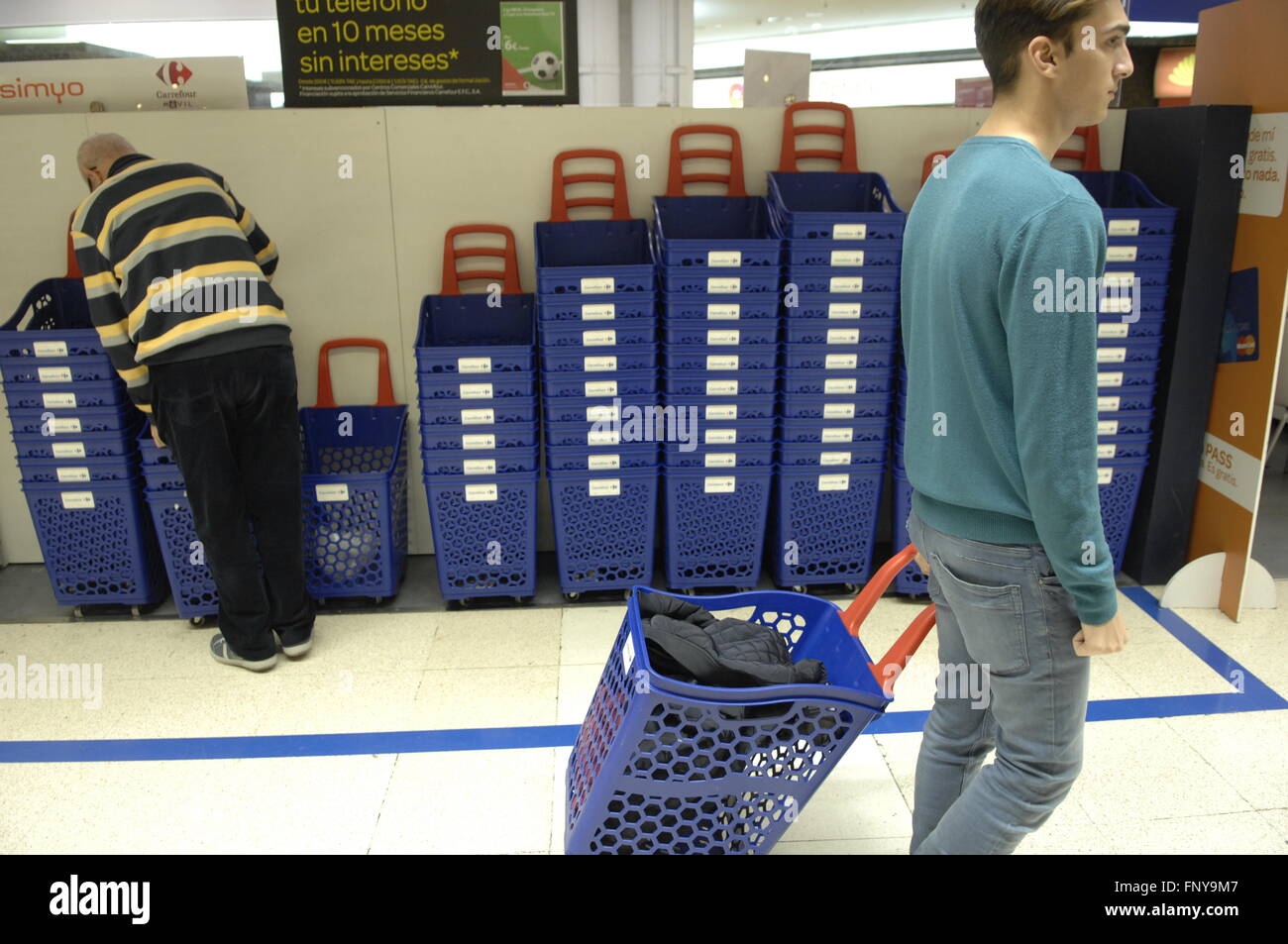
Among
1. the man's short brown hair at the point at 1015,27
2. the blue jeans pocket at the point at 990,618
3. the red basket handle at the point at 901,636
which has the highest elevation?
the man's short brown hair at the point at 1015,27

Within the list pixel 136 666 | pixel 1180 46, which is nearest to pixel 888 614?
pixel 136 666

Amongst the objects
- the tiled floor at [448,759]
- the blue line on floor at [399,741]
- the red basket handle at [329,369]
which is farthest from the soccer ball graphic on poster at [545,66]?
the blue line on floor at [399,741]

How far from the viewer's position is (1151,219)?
12.0 ft

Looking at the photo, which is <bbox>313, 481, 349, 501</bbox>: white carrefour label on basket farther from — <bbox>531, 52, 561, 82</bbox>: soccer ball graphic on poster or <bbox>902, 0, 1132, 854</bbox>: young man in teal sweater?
<bbox>902, 0, 1132, 854</bbox>: young man in teal sweater

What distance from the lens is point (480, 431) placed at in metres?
3.67

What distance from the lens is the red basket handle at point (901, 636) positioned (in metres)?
2.06

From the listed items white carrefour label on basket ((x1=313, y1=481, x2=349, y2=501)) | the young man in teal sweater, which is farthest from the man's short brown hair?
white carrefour label on basket ((x1=313, y1=481, x2=349, y2=501))

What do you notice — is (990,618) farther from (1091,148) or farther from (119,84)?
(119,84)

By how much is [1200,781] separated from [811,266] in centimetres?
202

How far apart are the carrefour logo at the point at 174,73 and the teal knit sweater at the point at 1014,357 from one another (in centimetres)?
339

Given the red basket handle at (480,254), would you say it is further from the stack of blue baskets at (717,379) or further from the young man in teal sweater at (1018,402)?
the young man in teal sweater at (1018,402)

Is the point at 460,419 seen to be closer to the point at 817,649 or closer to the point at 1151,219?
the point at 817,649

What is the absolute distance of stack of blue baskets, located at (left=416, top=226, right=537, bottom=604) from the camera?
3602mm

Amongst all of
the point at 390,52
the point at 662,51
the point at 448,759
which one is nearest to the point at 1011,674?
the point at 448,759
